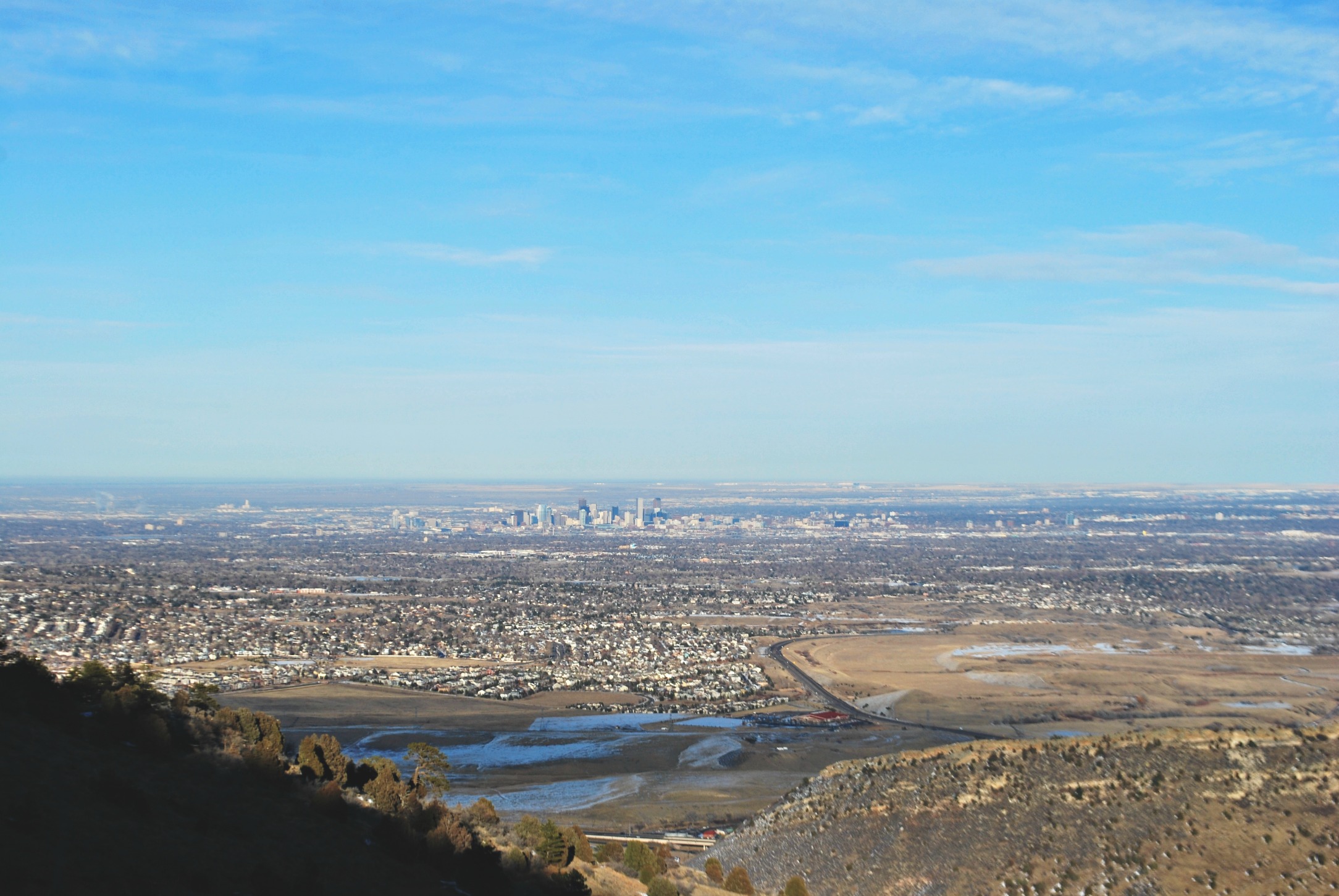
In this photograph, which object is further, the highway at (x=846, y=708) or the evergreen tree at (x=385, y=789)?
→ the highway at (x=846, y=708)

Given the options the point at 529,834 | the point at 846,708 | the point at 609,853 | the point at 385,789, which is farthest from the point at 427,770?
the point at 846,708

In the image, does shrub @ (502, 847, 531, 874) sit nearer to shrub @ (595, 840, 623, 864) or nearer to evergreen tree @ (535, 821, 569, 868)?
evergreen tree @ (535, 821, 569, 868)

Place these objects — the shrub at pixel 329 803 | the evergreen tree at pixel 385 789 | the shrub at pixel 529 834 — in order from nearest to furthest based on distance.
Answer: the shrub at pixel 329 803 → the evergreen tree at pixel 385 789 → the shrub at pixel 529 834

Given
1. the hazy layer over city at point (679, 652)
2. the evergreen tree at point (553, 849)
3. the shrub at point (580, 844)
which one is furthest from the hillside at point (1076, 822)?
the hazy layer over city at point (679, 652)

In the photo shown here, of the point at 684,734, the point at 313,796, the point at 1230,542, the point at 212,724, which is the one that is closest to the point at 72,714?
the point at 212,724

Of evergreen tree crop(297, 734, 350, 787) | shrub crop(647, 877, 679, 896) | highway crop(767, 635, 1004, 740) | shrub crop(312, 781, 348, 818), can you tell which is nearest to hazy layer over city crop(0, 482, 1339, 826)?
highway crop(767, 635, 1004, 740)

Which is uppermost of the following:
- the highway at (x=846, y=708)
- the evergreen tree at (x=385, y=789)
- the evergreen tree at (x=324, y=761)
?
the evergreen tree at (x=324, y=761)

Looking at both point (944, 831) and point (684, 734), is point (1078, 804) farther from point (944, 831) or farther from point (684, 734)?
point (684, 734)

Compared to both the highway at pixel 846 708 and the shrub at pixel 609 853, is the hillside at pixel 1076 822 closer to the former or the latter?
the shrub at pixel 609 853
